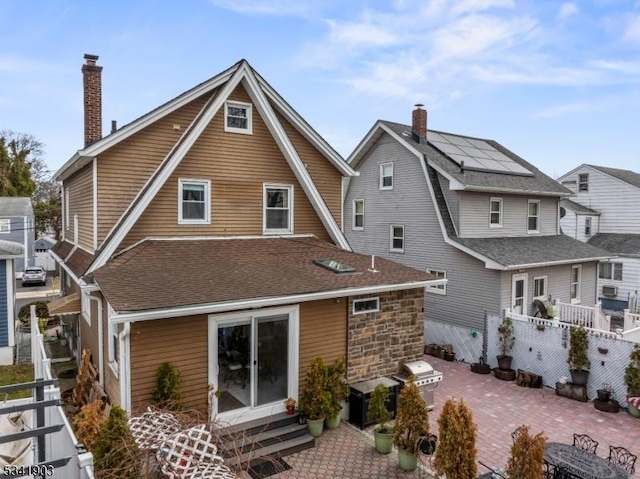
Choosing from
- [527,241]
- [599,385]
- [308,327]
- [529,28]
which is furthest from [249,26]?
[599,385]

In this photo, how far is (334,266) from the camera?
11539 mm

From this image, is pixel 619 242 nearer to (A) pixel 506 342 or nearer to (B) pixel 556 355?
(A) pixel 506 342

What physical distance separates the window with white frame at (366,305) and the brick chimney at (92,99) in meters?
9.27

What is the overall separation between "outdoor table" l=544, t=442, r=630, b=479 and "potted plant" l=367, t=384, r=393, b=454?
117 inches

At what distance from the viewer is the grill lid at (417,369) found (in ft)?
38.8

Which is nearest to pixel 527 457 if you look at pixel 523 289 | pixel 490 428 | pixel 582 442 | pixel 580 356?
pixel 582 442

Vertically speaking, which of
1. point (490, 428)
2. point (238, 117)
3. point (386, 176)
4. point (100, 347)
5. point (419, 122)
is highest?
point (419, 122)

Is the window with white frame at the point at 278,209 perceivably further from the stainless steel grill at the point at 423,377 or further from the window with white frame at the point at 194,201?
the stainless steel grill at the point at 423,377

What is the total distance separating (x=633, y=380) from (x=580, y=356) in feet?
4.68

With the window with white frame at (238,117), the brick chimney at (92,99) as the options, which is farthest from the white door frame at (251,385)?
the brick chimney at (92,99)

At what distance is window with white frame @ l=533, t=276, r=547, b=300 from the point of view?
18450 millimetres

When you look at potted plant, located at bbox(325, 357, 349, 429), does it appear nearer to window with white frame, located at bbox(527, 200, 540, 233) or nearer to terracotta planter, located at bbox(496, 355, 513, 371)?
terracotta planter, located at bbox(496, 355, 513, 371)

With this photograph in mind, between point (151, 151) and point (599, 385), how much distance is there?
1428 centimetres

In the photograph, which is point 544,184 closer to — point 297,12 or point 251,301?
point 297,12
